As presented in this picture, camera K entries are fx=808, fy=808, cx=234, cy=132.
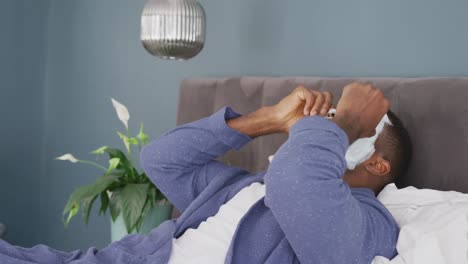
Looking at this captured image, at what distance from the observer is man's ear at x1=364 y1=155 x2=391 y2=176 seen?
1.72 metres

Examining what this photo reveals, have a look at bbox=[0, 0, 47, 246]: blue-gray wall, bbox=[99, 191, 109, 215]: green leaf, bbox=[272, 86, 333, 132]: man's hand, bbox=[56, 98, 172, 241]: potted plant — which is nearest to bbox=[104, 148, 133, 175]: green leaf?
bbox=[56, 98, 172, 241]: potted plant

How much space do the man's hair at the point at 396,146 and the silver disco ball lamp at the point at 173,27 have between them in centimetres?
91

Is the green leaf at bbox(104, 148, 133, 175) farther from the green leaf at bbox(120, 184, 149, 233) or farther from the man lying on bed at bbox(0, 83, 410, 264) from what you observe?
the man lying on bed at bbox(0, 83, 410, 264)

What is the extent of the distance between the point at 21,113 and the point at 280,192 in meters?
2.41

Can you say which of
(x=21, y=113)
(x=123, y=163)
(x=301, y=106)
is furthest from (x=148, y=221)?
(x=21, y=113)

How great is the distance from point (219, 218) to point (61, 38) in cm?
197

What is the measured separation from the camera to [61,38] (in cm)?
354

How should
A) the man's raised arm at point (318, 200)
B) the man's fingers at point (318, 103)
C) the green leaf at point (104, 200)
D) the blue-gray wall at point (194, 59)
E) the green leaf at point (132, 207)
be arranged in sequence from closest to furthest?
1. the man's raised arm at point (318, 200)
2. the man's fingers at point (318, 103)
3. the blue-gray wall at point (194, 59)
4. the green leaf at point (132, 207)
5. the green leaf at point (104, 200)

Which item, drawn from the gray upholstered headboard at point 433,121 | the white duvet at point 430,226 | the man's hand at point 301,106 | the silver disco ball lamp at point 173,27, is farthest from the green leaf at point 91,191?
the white duvet at point 430,226

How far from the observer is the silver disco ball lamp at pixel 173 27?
8.20 ft

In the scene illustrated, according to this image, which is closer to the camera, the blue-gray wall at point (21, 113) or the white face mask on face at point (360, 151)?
the white face mask on face at point (360, 151)

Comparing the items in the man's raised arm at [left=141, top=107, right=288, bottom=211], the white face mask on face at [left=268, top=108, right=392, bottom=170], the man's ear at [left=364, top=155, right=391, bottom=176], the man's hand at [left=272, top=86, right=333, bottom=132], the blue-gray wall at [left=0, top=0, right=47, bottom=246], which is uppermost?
the man's hand at [left=272, top=86, right=333, bottom=132]

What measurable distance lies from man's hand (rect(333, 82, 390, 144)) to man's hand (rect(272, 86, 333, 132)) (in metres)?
0.09

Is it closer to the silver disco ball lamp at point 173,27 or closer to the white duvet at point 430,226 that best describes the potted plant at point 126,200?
the silver disco ball lamp at point 173,27
